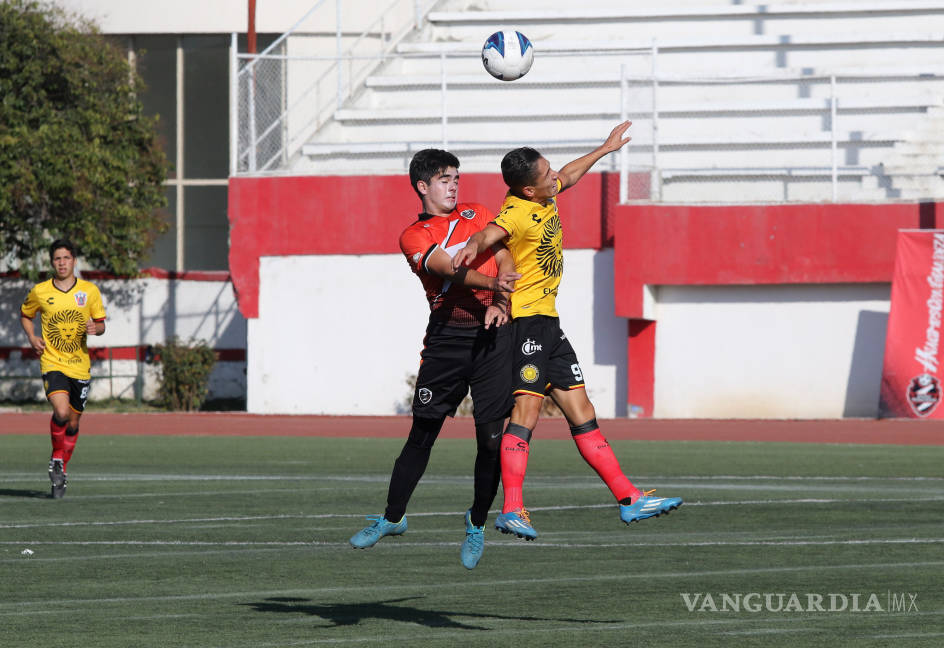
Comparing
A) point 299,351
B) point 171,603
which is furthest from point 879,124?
point 171,603

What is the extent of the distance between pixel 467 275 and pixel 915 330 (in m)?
17.1

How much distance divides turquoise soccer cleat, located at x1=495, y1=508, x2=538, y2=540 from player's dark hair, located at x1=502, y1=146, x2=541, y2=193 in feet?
5.87

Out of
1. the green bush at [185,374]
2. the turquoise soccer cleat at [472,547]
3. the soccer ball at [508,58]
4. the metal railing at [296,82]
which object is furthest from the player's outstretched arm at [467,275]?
the green bush at [185,374]

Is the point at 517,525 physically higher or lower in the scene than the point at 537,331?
lower

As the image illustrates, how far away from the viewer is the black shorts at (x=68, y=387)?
13867 mm

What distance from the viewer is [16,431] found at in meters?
22.1

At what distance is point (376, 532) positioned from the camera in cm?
822

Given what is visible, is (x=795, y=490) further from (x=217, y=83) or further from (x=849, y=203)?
(x=217, y=83)

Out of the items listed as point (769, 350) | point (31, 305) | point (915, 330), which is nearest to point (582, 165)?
point (31, 305)

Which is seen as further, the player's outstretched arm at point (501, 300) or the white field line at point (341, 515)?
the white field line at point (341, 515)

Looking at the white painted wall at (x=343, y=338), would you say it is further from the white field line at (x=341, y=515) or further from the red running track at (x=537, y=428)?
the white field line at (x=341, y=515)

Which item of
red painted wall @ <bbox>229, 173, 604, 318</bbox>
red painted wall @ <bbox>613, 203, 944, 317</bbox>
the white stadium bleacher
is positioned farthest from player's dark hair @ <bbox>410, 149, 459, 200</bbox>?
red painted wall @ <bbox>229, 173, 604, 318</bbox>

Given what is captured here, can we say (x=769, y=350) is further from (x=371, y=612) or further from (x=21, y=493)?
(x=371, y=612)

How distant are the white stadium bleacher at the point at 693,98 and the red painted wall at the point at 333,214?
0.42m
